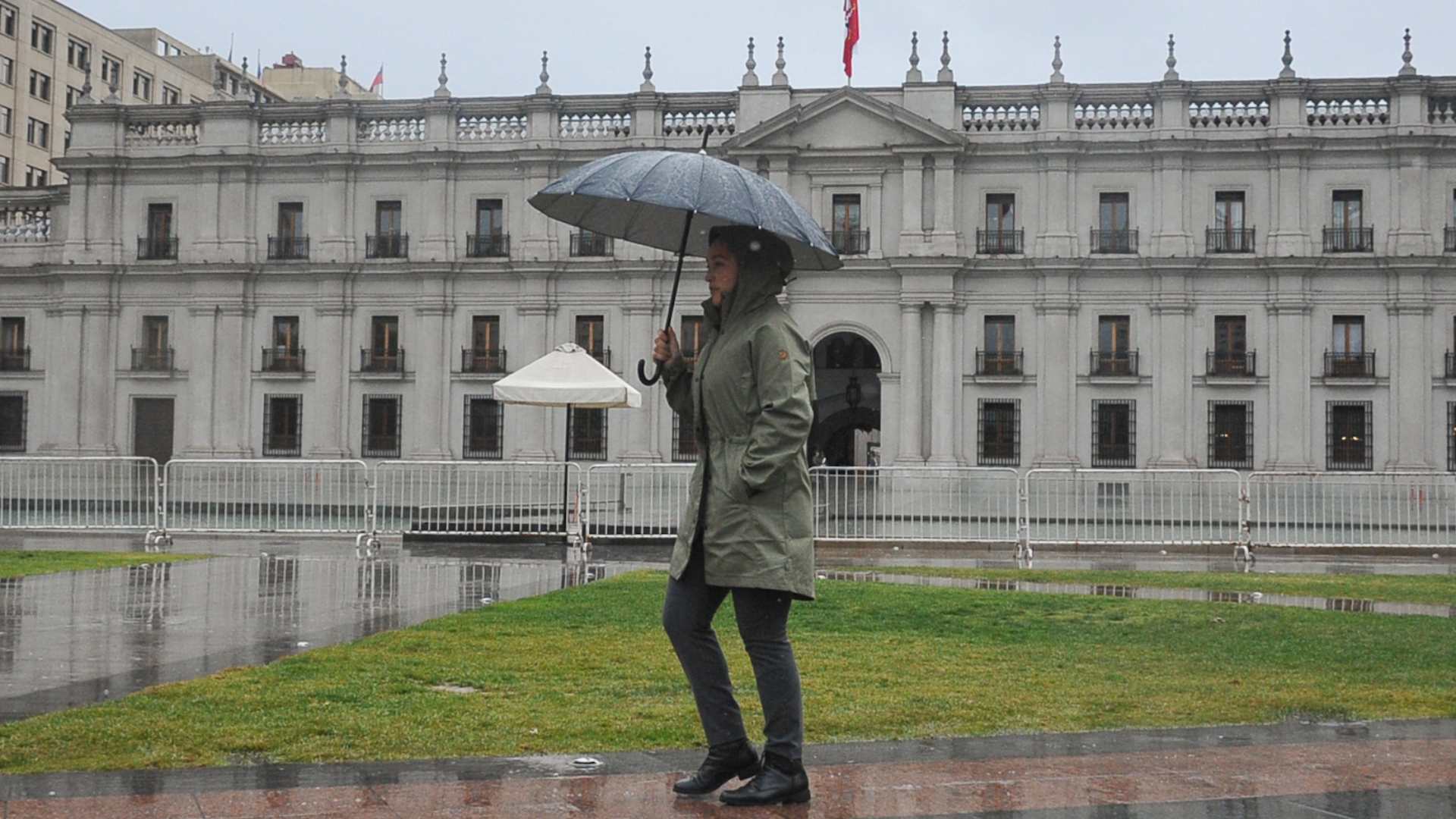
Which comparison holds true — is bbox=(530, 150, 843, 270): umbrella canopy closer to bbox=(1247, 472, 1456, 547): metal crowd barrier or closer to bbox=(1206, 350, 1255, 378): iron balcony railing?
bbox=(1247, 472, 1456, 547): metal crowd barrier

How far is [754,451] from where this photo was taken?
198 inches

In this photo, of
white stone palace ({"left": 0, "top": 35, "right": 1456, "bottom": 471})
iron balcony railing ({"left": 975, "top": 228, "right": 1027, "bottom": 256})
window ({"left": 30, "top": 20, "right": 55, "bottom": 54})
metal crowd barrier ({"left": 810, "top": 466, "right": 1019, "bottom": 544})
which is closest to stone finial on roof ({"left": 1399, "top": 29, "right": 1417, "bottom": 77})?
white stone palace ({"left": 0, "top": 35, "right": 1456, "bottom": 471})

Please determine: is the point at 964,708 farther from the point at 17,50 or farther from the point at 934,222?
the point at 17,50

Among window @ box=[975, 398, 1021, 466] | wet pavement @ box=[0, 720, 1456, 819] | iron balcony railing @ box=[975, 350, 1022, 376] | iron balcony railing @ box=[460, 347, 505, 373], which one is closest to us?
wet pavement @ box=[0, 720, 1456, 819]

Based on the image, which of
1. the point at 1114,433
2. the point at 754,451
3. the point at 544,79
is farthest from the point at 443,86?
the point at 754,451

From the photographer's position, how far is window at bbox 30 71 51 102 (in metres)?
69.7

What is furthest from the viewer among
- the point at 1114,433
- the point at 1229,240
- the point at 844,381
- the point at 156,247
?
the point at 844,381

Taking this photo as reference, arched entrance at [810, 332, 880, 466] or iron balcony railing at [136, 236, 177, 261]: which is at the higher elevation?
iron balcony railing at [136, 236, 177, 261]

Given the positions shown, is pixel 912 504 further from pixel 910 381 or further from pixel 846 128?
pixel 846 128

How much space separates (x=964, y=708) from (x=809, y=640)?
2.67 m

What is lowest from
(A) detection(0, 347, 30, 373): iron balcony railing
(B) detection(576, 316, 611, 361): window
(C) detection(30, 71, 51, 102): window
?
(A) detection(0, 347, 30, 373): iron balcony railing

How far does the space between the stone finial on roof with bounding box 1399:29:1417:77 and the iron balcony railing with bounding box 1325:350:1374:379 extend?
7160 mm

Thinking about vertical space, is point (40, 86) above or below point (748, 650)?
above

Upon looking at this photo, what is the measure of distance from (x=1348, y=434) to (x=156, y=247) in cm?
3266
